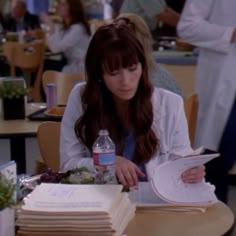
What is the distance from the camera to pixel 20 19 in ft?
31.0

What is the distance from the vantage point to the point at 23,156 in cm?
355

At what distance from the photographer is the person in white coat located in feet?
11.3

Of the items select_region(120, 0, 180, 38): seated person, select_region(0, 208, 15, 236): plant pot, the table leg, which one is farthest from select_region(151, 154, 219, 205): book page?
select_region(120, 0, 180, 38): seated person

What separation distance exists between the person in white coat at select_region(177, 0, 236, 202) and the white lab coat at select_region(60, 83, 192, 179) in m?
1.17

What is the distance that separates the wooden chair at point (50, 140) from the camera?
2.65m

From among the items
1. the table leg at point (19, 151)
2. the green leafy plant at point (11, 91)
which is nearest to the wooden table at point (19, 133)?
the table leg at point (19, 151)

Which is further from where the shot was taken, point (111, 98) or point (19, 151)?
point (19, 151)

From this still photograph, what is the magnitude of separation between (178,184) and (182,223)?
7.7 inches

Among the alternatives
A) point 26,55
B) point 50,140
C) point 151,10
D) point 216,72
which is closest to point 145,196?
point 50,140

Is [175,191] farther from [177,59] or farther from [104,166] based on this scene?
[177,59]

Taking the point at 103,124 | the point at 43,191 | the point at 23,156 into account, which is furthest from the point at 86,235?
the point at 23,156

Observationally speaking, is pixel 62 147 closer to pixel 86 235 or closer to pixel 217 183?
pixel 86 235

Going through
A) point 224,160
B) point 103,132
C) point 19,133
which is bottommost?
point 224,160

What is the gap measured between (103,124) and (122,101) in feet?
0.35
